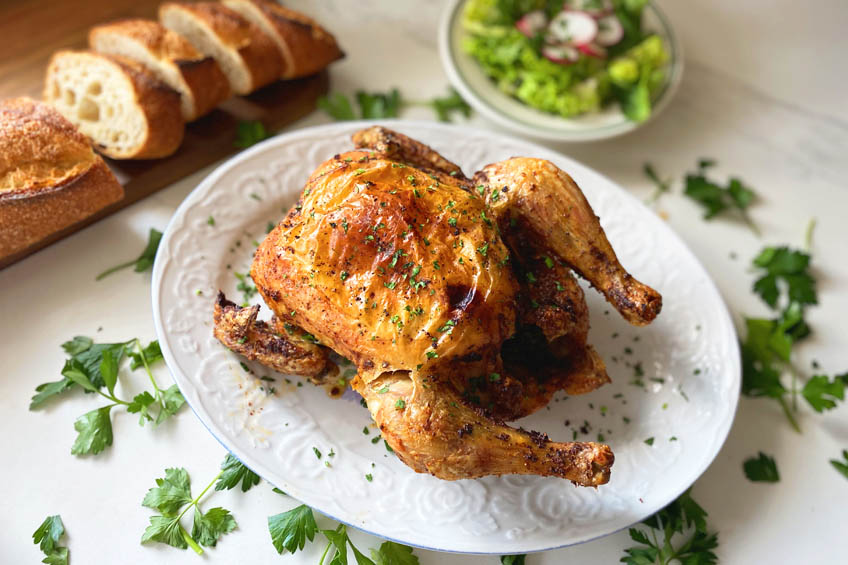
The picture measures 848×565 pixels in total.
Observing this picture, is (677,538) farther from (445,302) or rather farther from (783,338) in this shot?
(445,302)

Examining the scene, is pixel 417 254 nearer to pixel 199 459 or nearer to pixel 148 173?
pixel 199 459

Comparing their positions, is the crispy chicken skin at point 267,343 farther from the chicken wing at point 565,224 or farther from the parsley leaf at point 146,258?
the chicken wing at point 565,224

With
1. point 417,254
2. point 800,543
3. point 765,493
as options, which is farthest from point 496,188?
point 800,543

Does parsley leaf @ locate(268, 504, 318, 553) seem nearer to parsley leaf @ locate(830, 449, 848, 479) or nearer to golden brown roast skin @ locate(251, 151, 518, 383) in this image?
golden brown roast skin @ locate(251, 151, 518, 383)

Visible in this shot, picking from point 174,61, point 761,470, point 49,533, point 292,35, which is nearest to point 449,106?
point 292,35

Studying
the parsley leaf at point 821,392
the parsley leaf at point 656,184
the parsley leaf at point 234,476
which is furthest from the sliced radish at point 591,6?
the parsley leaf at point 234,476
